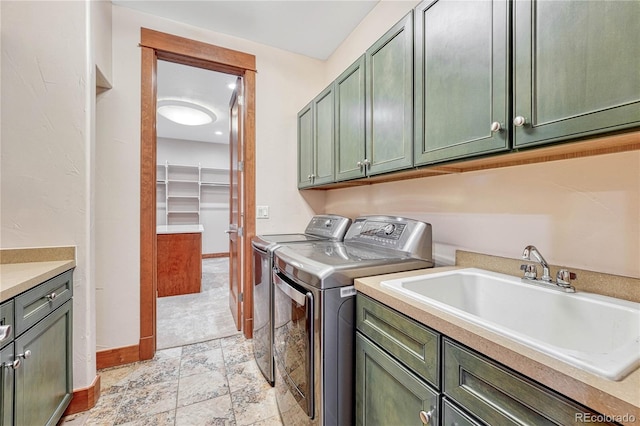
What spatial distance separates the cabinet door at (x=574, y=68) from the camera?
2.15ft

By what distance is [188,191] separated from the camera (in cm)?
613

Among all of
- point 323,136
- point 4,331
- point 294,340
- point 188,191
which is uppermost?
point 323,136

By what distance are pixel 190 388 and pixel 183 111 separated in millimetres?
3186

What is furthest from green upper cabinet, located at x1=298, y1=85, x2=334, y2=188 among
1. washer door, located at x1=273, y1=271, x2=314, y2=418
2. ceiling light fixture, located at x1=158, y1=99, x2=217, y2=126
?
ceiling light fixture, located at x1=158, y1=99, x2=217, y2=126

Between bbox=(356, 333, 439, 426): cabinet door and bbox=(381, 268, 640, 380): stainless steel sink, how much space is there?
0.25m

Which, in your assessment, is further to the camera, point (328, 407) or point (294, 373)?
point (294, 373)

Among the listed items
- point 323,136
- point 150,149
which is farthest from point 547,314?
point 150,149

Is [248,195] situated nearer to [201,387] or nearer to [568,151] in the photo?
[201,387]

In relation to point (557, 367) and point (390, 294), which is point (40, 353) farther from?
point (557, 367)

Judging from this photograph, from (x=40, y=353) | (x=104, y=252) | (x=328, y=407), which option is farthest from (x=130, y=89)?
(x=328, y=407)

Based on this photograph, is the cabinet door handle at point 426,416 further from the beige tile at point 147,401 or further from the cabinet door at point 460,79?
the beige tile at point 147,401

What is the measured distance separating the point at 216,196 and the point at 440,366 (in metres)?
6.42

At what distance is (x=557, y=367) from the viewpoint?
0.51 m

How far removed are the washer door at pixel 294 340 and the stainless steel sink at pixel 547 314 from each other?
41 cm
